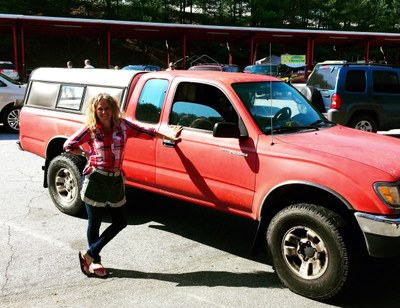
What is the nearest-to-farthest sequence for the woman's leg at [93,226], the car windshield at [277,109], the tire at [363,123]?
1. the woman's leg at [93,226]
2. the car windshield at [277,109]
3. the tire at [363,123]

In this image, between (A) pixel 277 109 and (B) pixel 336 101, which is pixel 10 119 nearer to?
(B) pixel 336 101

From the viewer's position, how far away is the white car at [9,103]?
12.4 m

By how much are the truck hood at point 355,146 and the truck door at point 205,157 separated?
449 millimetres

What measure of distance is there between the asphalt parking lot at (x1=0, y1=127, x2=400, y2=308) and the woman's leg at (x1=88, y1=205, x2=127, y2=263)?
0.23 m

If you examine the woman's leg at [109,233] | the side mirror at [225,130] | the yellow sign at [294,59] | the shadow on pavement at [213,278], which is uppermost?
the yellow sign at [294,59]

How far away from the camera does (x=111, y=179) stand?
3.99m

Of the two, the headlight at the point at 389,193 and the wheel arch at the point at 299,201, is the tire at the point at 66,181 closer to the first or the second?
the wheel arch at the point at 299,201

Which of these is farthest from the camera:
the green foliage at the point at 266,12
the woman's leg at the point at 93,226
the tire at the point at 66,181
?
the green foliage at the point at 266,12

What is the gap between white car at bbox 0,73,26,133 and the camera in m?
12.4

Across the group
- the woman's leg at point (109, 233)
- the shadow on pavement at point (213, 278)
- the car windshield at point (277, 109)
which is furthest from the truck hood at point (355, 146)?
the woman's leg at point (109, 233)

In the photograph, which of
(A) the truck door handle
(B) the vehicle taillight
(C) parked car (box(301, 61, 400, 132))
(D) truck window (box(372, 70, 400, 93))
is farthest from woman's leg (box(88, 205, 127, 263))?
(D) truck window (box(372, 70, 400, 93))

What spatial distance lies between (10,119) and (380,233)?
11.3 metres

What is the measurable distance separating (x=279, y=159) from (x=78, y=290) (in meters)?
1.98

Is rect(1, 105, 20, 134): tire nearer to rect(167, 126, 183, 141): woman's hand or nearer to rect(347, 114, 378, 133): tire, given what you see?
rect(347, 114, 378, 133): tire
